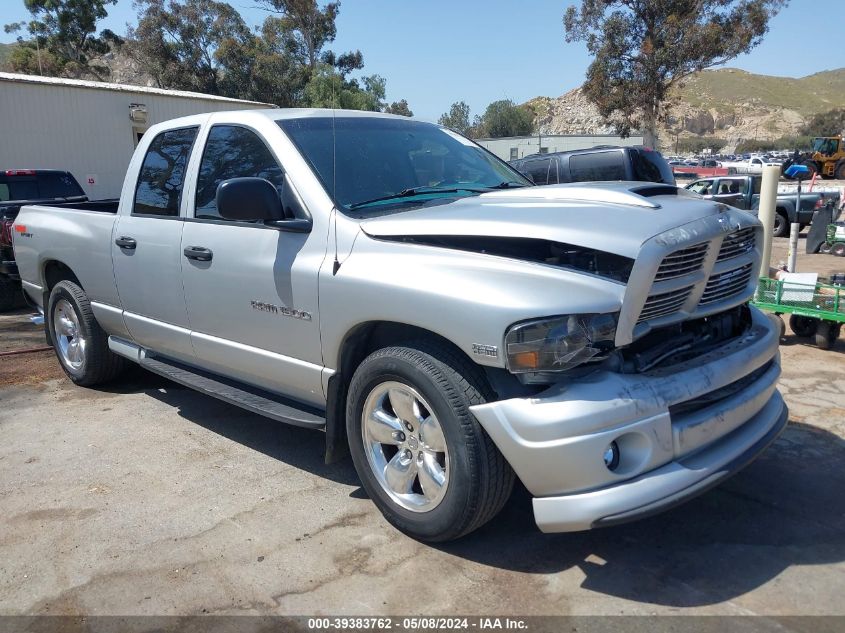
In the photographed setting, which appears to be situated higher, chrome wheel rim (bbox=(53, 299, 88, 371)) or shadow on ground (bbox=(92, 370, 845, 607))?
chrome wheel rim (bbox=(53, 299, 88, 371))

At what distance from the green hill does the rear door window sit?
12824 centimetres

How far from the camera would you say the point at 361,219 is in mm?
3408

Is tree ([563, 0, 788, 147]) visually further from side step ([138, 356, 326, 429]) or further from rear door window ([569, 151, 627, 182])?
side step ([138, 356, 326, 429])

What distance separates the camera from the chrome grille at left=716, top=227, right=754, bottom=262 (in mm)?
3219

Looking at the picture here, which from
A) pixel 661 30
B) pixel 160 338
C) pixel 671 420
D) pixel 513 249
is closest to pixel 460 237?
pixel 513 249

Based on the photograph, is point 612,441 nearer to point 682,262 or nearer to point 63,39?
point 682,262

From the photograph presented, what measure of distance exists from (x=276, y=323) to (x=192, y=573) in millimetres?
1274

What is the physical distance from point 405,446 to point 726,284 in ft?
5.50

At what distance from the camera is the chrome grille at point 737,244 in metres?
3.22

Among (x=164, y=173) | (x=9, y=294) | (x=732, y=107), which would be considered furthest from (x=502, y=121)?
(x=732, y=107)

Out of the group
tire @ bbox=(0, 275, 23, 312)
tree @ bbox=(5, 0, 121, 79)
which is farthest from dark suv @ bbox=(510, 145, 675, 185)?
tree @ bbox=(5, 0, 121, 79)

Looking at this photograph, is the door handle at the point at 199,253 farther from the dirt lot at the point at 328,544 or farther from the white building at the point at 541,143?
the white building at the point at 541,143

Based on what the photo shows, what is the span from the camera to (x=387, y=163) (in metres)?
3.95

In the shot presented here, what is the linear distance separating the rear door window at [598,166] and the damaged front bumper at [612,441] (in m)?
7.70
